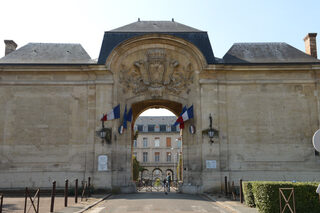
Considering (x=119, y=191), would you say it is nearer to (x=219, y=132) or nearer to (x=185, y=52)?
(x=219, y=132)

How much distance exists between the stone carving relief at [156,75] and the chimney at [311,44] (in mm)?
7133

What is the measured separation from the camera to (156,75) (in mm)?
18203

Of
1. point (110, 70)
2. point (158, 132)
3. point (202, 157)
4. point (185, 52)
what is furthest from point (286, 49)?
point (158, 132)

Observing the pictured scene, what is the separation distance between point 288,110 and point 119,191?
931 cm

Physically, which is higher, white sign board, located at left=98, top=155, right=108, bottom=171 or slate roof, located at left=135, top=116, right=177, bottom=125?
slate roof, located at left=135, top=116, right=177, bottom=125

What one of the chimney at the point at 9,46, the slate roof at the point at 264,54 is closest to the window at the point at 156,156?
the slate roof at the point at 264,54

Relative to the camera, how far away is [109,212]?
9.76 m

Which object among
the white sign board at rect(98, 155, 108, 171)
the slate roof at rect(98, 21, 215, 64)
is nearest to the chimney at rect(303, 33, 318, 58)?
the slate roof at rect(98, 21, 215, 64)

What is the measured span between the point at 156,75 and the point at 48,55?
19.9ft

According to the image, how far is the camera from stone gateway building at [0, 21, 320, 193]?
16891mm

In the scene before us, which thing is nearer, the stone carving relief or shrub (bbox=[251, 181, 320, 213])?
shrub (bbox=[251, 181, 320, 213])

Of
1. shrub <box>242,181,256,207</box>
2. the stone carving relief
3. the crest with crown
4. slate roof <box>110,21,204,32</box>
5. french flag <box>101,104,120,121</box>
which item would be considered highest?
slate roof <box>110,21,204,32</box>

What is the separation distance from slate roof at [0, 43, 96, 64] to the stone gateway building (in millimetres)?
145

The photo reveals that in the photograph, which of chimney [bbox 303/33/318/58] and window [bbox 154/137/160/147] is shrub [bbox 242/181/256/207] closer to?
chimney [bbox 303/33/318/58]
